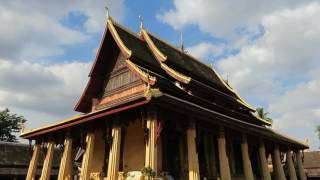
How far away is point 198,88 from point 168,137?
3.41m

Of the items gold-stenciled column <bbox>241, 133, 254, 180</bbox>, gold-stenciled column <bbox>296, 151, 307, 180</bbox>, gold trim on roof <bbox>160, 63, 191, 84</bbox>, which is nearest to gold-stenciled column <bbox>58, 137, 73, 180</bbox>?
gold trim on roof <bbox>160, 63, 191, 84</bbox>

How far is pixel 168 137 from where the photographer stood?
16.6 meters

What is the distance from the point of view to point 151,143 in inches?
495

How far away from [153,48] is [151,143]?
8.16 meters

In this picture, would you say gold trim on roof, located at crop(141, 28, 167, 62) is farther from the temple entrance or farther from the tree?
the tree

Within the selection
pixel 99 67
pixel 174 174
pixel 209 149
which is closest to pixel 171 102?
pixel 174 174

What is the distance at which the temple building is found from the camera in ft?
44.3

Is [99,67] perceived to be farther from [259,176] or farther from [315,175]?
[315,175]

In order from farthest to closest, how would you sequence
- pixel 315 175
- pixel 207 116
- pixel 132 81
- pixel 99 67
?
pixel 315 175, pixel 99 67, pixel 132 81, pixel 207 116

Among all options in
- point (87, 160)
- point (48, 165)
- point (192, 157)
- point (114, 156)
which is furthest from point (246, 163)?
point (48, 165)

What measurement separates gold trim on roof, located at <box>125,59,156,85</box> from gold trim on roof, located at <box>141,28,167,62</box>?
2.06 metres

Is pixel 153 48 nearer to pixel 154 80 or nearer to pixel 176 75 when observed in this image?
pixel 176 75

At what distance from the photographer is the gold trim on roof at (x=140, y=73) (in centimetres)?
1447

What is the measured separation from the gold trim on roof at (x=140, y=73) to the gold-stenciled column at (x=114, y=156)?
239 centimetres
